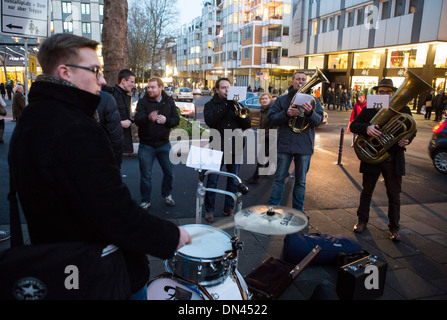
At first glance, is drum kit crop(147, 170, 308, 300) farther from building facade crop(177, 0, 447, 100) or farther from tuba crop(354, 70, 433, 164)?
building facade crop(177, 0, 447, 100)

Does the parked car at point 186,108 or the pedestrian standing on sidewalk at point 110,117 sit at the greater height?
the pedestrian standing on sidewalk at point 110,117

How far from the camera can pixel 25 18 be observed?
17.6 feet

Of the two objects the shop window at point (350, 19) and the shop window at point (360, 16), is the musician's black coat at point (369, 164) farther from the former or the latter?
the shop window at point (350, 19)

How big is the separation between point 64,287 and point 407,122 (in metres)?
4.48

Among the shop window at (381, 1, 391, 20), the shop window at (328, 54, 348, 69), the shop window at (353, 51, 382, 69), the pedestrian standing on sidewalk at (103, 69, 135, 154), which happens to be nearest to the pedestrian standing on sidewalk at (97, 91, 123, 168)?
the pedestrian standing on sidewalk at (103, 69, 135, 154)

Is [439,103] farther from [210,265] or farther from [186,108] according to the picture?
[210,265]

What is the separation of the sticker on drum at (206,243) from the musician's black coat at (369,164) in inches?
118

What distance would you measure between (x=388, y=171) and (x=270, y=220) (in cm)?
282

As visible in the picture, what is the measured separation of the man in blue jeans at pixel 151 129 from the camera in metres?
5.25

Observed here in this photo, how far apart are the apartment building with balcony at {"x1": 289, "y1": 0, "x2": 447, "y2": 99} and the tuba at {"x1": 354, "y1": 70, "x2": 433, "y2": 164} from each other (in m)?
22.9

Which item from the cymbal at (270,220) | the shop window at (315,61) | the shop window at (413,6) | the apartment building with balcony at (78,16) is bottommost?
the cymbal at (270,220)

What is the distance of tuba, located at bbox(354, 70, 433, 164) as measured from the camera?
14.0ft

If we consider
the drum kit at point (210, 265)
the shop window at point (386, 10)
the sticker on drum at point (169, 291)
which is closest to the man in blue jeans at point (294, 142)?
the drum kit at point (210, 265)

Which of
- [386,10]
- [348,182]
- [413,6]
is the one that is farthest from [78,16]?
[348,182]
